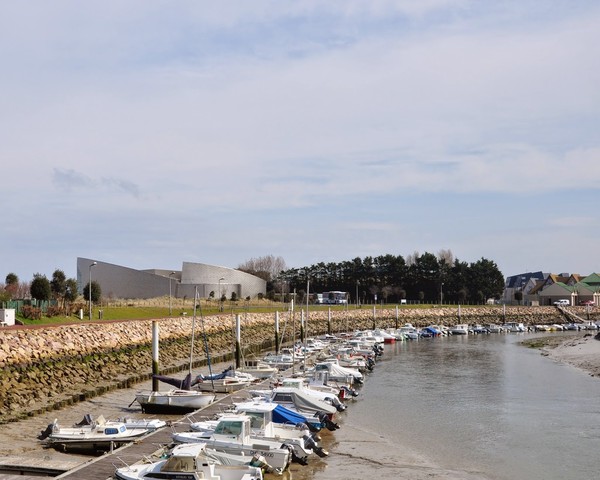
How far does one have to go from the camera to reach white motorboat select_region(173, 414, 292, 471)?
93.2ft

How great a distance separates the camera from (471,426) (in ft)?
133

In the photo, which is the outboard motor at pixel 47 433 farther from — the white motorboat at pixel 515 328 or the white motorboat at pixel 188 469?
the white motorboat at pixel 515 328

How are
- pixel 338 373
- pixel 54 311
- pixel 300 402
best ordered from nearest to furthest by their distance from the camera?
1. pixel 300 402
2. pixel 338 373
3. pixel 54 311

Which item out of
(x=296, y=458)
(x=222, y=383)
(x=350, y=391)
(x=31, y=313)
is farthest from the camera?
(x=31, y=313)

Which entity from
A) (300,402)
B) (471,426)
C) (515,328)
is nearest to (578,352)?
(471,426)

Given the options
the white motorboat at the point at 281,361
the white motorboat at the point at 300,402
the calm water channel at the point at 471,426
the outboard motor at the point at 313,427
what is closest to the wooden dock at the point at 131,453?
the white motorboat at the point at 300,402

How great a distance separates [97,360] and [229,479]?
33.3 m

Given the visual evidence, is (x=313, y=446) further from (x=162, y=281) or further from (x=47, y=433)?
(x=162, y=281)

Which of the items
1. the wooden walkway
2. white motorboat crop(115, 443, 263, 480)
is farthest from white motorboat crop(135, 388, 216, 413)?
white motorboat crop(115, 443, 263, 480)

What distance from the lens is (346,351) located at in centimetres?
7475

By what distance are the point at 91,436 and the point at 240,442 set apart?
6.76 metres

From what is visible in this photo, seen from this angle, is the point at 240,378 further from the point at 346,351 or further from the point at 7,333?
the point at 346,351

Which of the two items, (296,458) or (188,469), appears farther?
(296,458)

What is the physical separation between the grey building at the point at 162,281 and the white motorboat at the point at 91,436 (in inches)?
3477
